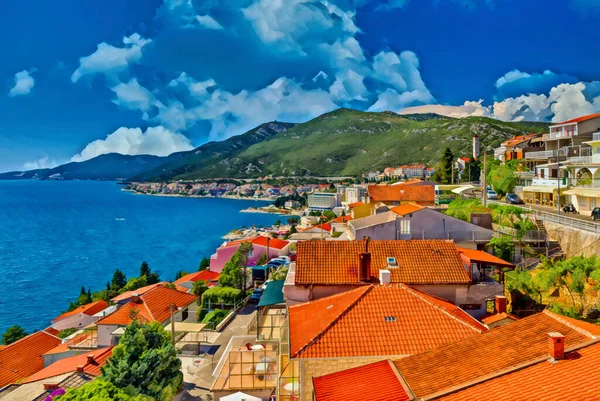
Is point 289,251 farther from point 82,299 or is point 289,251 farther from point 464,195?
point 82,299

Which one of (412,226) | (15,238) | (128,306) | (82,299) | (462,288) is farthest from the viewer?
(15,238)

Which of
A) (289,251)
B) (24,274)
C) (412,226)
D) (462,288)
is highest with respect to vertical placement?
(412,226)

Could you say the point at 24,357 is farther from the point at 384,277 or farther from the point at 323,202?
the point at 323,202

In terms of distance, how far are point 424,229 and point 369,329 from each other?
35.8 ft

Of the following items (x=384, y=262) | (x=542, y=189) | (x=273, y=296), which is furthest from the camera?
(x=542, y=189)

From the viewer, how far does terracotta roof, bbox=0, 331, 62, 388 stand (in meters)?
21.1

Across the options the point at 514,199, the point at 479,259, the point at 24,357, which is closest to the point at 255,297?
the point at 24,357

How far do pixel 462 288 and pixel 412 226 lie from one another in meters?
6.67

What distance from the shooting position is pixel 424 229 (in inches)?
766

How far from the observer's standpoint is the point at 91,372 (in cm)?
1441

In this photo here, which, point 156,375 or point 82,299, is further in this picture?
point 82,299

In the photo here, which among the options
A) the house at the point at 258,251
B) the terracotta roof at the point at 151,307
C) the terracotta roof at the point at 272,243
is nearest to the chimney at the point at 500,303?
the terracotta roof at the point at 151,307

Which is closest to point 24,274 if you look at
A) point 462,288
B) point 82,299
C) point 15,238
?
point 82,299

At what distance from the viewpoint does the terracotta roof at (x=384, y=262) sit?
1281cm
